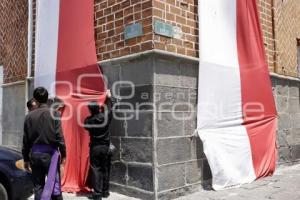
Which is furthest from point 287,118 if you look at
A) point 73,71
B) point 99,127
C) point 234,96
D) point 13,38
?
point 13,38

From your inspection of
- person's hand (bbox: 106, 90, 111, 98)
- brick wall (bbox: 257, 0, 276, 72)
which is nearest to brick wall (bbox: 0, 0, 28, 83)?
person's hand (bbox: 106, 90, 111, 98)

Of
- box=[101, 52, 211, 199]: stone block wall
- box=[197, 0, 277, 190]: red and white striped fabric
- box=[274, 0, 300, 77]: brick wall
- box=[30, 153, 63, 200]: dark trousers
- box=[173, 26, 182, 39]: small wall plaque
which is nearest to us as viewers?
box=[30, 153, 63, 200]: dark trousers

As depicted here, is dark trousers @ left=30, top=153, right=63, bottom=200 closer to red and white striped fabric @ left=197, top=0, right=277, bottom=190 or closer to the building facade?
the building facade

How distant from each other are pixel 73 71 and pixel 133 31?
4.50 ft

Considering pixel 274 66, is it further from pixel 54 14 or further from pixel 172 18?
pixel 54 14

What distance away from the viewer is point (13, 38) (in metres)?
9.40

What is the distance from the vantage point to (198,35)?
6.64 meters

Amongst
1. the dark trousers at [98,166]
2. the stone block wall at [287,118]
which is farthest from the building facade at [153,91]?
the stone block wall at [287,118]

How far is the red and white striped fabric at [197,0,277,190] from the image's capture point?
6543 mm

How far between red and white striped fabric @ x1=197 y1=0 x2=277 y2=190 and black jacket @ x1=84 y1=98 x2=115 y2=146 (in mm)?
1480

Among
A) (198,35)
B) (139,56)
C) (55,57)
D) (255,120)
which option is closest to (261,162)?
(255,120)

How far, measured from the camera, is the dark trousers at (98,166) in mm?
5941

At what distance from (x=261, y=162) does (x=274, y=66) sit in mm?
2290

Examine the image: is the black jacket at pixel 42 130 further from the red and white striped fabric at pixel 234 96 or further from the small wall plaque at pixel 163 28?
the red and white striped fabric at pixel 234 96
